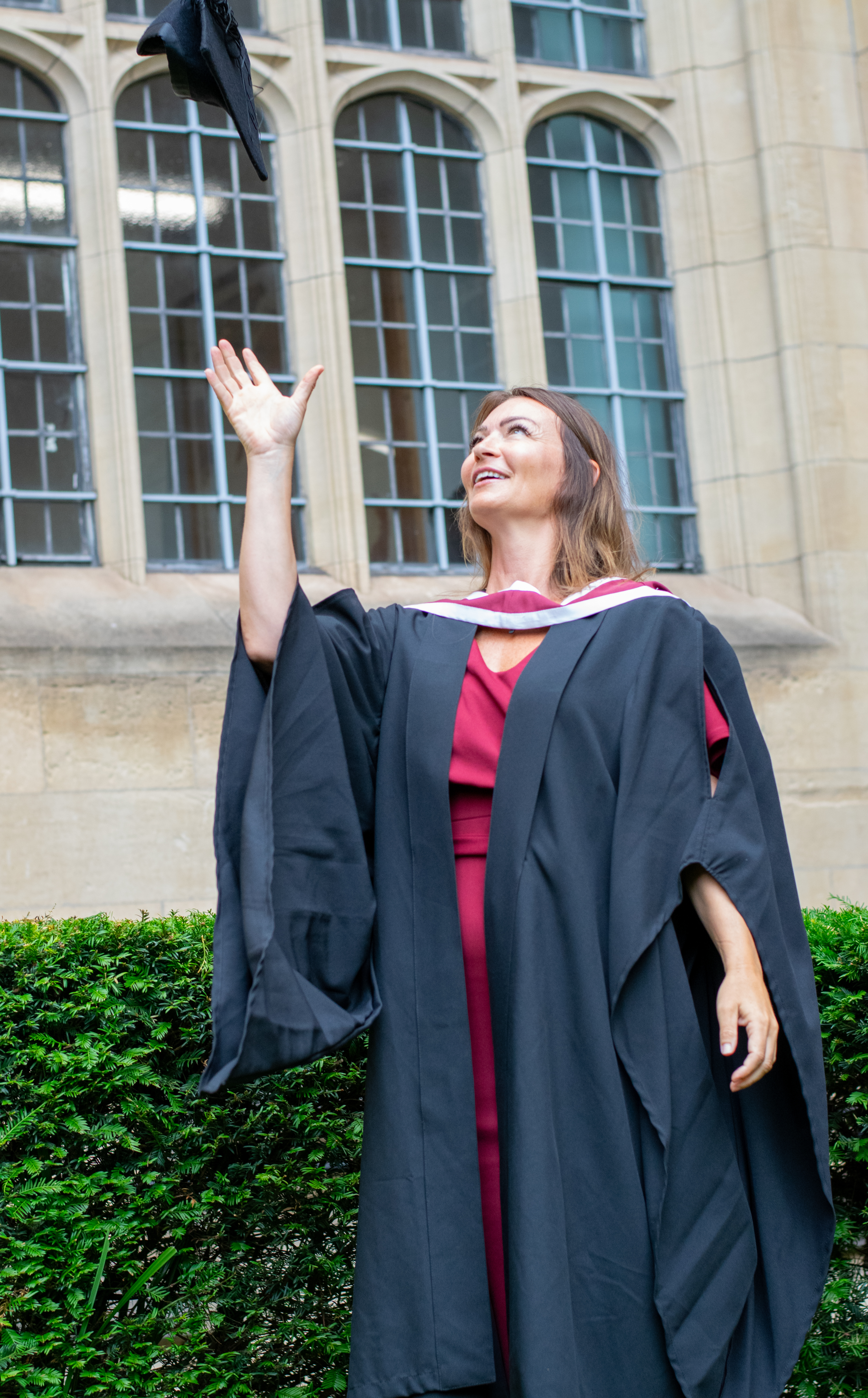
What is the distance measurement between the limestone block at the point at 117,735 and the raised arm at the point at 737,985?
4703 mm

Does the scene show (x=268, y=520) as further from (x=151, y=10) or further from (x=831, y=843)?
(x=151, y=10)

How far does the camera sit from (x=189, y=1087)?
2.65 m

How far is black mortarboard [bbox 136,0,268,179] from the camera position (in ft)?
7.84

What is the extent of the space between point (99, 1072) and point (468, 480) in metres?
1.25

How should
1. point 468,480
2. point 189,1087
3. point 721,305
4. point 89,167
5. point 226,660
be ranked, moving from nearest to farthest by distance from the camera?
point 468,480
point 189,1087
point 226,660
point 89,167
point 721,305

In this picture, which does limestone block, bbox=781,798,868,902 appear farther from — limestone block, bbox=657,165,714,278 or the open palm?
the open palm

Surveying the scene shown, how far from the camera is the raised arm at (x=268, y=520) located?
6.91ft

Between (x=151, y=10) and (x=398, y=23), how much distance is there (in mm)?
1378

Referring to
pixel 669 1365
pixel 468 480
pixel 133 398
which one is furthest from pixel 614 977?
pixel 133 398

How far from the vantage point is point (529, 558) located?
7.89 feet

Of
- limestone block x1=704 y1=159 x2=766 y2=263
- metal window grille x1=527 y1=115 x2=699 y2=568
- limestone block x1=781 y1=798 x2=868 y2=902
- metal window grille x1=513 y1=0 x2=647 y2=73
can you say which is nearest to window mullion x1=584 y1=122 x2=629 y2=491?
metal window grille x1=527 y1=115 x2=699 y2=568

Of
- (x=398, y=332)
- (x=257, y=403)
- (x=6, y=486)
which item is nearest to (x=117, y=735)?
(x=6, y=486)

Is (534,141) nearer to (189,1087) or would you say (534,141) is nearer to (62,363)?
(62,363)

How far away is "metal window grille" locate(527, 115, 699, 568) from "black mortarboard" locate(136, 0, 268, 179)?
5.76m
